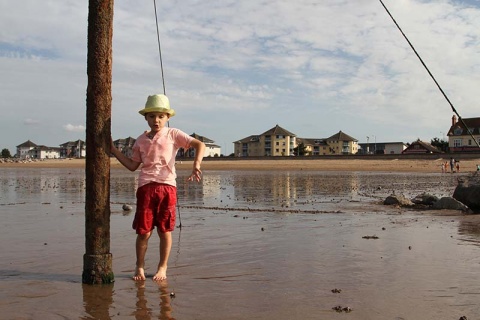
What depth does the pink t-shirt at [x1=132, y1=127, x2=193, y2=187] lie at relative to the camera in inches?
215

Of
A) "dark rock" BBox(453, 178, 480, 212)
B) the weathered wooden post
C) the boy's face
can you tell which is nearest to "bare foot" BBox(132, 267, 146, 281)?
the weathered wooden post

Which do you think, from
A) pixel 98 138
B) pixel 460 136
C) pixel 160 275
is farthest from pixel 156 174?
pixel 460 136

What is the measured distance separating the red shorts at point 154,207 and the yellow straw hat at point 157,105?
2.77 feet

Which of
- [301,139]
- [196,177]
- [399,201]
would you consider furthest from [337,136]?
[196,177]

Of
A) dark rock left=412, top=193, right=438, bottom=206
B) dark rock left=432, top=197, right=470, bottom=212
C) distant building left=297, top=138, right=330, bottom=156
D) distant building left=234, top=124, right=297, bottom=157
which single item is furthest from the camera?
distant building left=297, top=138, right=330, bottom=156

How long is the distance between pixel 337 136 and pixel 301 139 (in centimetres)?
1294

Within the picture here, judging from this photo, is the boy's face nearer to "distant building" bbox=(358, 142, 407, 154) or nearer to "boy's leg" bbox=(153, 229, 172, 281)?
"boy's leg" bbox=(153, 229, 172, 281)

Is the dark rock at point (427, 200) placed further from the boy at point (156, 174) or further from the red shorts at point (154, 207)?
the red shorts at point (154, 207)

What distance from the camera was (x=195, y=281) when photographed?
5.44m

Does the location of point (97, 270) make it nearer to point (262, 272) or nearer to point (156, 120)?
point (156, 120)

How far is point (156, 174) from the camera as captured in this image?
17.9 feet

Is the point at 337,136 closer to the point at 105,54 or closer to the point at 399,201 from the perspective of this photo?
the point at 399,201

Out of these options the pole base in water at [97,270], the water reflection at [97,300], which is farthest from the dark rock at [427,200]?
the water reflection at [97,300]

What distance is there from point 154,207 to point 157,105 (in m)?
1.17
